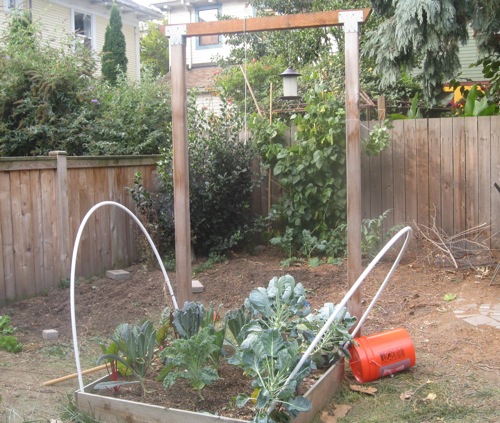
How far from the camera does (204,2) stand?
76.9 feet

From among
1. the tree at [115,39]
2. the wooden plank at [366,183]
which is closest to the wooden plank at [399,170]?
the wooden plank at [366,183]

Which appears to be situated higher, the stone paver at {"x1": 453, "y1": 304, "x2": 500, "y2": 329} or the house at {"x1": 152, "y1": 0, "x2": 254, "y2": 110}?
the house at {"x1": 152, "y1": 0, "x2": 254, "y2": 110}

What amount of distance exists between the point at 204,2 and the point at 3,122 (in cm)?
1609

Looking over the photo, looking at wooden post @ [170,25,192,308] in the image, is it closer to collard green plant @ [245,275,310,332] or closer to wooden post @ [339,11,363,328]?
collard green plant @ [245,275,310,332]

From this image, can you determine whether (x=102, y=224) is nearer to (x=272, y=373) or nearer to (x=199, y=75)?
(x=272, y=373)

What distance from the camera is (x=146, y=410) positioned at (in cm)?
349

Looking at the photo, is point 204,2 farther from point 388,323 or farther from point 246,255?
point 388,323

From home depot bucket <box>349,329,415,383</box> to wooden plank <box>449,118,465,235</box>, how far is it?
4031 millimetres

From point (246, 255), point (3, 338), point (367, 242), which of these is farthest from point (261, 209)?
point (3, 338)

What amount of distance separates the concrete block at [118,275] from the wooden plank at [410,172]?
142 inches

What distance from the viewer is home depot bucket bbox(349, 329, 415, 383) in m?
4.13

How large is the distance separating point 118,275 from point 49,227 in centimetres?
102

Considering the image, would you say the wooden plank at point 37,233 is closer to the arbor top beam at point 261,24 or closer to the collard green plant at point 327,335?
the arbor top beam at point 261,24

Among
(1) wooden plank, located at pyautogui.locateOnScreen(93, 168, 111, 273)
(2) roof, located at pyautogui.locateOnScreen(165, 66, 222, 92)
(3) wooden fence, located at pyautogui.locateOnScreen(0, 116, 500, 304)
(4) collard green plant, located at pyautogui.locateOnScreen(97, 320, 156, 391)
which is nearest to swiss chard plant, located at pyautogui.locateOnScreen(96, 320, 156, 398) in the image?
(4) collard green plant, located at pyautogui.locateOnScreen(97, 320, 156, 391)
